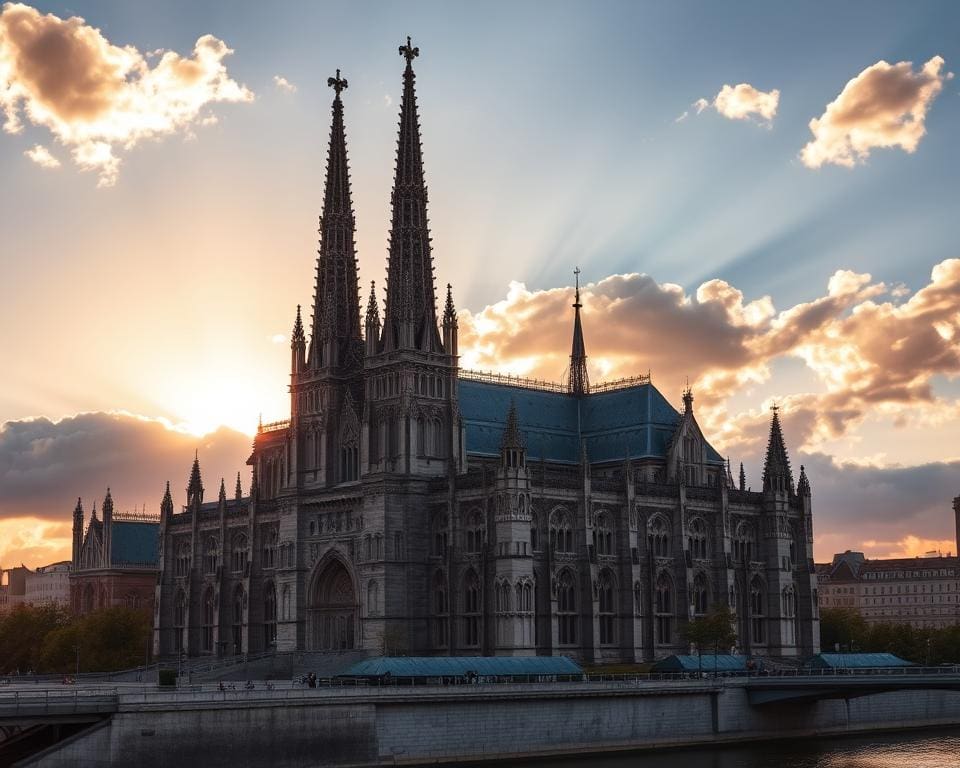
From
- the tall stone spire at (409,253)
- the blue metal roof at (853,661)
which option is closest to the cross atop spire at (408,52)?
the tall stone spire at (409,253)

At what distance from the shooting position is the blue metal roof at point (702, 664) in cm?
11806

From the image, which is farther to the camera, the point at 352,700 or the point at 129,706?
the point at 352,700

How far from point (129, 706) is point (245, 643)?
67810mm

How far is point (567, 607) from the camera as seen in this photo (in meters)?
133

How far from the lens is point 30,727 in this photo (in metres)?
86.3

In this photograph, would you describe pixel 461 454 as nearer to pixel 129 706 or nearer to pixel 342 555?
pixel 342 555

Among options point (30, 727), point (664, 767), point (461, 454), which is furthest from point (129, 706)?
point (461, 454)

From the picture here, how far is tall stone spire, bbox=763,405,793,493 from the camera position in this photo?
502 feet

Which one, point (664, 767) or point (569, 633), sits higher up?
point (569, 633)

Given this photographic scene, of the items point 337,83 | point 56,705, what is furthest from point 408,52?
point 56,705

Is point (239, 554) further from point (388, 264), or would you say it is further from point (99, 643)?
point (388, 264)

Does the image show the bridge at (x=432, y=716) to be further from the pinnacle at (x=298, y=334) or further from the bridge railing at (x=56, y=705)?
the pinnacle at (x=298, y=334)

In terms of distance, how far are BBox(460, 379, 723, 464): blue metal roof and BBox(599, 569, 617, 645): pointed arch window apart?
1634 cm

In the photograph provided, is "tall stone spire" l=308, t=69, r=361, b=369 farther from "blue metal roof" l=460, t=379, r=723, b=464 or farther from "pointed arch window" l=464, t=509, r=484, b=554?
"pointed arch window" l=464, t=509, r=484, b=554
